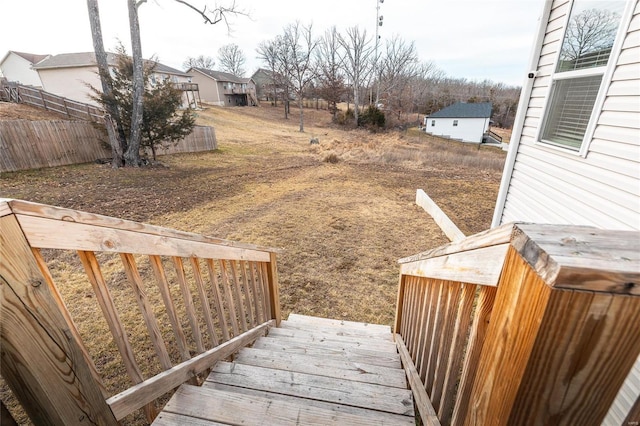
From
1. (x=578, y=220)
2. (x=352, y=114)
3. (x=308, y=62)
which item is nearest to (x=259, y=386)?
(x=578, y=220)

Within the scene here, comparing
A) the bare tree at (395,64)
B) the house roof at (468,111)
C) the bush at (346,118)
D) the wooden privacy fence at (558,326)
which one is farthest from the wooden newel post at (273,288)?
the bare tree at (395,64)

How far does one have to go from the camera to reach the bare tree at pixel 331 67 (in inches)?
1281

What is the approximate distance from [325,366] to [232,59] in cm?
6191

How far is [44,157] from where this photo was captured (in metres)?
8.35

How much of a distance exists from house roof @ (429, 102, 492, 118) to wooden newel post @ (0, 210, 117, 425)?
38.1 m

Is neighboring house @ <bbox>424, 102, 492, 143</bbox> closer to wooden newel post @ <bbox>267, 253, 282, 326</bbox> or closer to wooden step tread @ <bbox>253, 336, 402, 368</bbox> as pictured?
wooden newel post @ <bbox>267, 253, 282, 326</bbox>

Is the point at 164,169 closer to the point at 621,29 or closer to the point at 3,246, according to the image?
the point at 3,246

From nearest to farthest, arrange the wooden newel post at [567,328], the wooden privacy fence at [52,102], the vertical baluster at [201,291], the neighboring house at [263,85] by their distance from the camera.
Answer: the wooden newel post at [567,328], the vertical baluster at [201,291], the wooden privacy fence at [52,102], the neighboring house at [263,85]

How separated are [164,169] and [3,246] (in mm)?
10559

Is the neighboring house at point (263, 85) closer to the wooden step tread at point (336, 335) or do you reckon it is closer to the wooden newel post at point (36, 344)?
the wooden step tread at point (336, 335)

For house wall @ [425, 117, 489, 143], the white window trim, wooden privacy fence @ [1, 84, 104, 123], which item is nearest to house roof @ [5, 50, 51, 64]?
wooden privacy fence @ [1, 84, 104, 123]

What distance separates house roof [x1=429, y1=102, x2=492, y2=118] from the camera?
31.8 m

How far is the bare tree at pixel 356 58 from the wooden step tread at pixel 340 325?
28.9 metres

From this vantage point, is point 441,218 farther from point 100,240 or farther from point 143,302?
point 100,240
